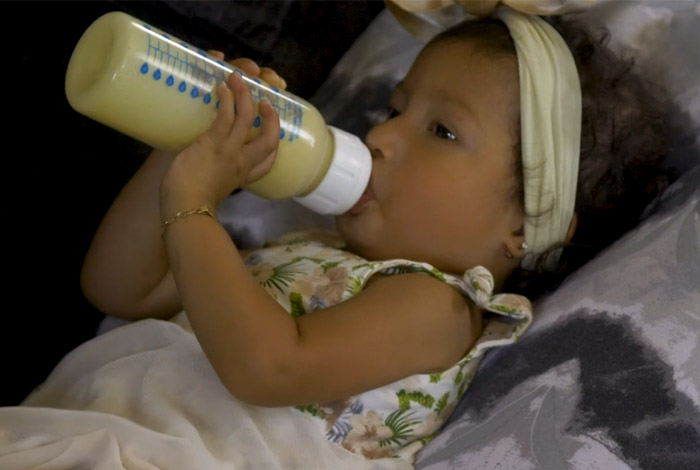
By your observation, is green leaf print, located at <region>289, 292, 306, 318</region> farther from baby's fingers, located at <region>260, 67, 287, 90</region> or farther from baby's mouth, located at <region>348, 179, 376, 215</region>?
baby's fingers, located at <region>260, 67, 287, 90</region>

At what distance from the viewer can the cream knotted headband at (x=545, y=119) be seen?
3.09 feet

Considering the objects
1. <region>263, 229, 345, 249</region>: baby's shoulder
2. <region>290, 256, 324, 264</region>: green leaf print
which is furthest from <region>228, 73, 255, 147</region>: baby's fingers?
<region>263, 229, 345, 249</region>: baby's shoulder

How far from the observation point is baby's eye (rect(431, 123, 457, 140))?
3.12ft

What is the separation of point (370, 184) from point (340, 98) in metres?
0.35

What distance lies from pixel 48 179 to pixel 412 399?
1.77ft

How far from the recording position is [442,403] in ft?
3.08

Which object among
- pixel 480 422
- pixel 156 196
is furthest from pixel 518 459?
pixel 156 196

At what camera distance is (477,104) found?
37.4 inches

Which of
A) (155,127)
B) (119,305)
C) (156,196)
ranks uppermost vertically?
(155,127)

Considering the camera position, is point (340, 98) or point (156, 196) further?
point (340, 98)

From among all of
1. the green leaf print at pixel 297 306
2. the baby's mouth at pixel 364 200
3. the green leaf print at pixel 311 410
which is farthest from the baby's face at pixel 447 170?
the green leaf print at pixel 311 410

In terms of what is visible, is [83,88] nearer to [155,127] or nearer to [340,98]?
[155,127]

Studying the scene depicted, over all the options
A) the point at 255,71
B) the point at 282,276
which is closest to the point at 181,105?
the point at 255,71

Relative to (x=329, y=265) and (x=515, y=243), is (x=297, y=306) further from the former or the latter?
(x=515, y=243)
